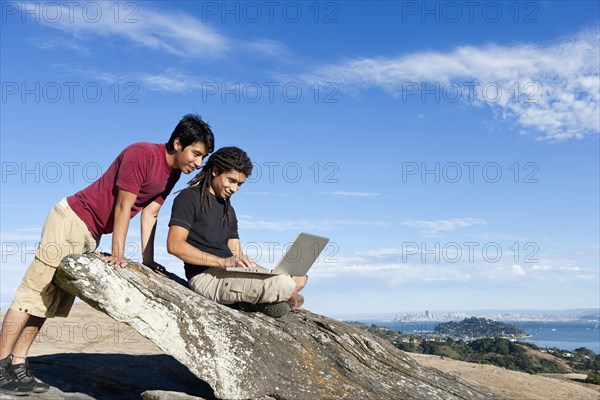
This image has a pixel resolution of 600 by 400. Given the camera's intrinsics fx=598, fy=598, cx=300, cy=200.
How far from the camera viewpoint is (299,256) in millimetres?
7727

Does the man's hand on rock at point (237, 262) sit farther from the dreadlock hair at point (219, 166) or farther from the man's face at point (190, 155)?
the man's face at point (190, 155)

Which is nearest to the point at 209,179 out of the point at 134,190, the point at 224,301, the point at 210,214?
the point at 210,214

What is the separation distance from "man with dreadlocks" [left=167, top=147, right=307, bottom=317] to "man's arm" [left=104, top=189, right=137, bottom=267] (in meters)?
0.58

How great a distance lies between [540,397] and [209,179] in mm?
12155

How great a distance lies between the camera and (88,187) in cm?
789

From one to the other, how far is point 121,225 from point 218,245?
1404mm

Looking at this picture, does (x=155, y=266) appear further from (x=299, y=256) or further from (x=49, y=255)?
(x=299, y=256)

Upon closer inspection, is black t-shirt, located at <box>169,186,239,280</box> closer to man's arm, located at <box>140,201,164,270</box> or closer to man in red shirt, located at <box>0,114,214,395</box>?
man in red shirt, located at <box>0,114,214,395</box>

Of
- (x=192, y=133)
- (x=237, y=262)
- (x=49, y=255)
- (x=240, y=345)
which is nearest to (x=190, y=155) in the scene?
(x=192, y=133)

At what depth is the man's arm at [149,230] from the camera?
27.0 feet

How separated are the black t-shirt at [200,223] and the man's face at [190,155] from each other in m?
0.35

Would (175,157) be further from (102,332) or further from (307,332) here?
(102,332)

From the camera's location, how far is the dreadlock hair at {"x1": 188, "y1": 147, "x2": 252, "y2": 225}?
799 centimetres

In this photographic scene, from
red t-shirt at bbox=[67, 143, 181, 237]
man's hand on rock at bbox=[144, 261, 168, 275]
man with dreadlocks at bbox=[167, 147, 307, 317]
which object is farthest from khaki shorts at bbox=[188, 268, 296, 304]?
red t-shirt at bbox=[67, 143, 181, 237]
